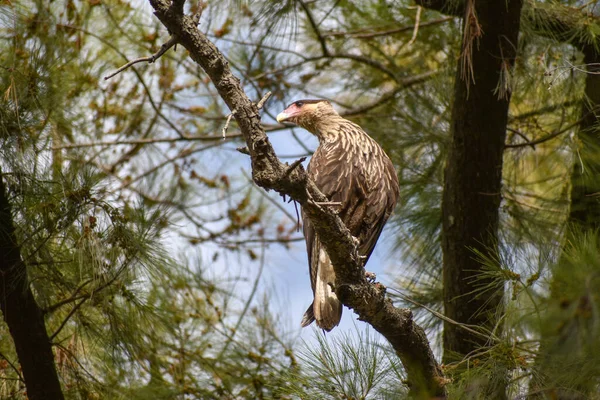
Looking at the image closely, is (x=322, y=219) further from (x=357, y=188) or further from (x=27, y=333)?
(x=27, y=333)

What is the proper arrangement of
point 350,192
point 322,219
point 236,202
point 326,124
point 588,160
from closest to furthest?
point 322,219 < point 350,192 < point 588,160 < point 326,124 < point 236,202

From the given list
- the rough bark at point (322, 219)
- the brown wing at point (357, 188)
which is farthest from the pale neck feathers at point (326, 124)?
the rough bark at point (322, 219)

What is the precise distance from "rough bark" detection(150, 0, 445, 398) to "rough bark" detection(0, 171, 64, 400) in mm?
1264

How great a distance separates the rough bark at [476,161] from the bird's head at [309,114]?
765 millimetres

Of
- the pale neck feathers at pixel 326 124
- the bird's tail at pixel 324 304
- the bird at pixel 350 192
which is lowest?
the bird's tail at pixel 324 304

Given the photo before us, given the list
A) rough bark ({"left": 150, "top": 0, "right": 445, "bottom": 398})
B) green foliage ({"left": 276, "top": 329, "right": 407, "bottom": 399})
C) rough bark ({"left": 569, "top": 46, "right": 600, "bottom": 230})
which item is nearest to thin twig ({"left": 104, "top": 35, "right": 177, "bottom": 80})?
rough bark ({"left": 150, "top": 0, "right": 445, "bottom": 398})

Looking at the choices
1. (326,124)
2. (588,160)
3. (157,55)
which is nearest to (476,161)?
(588,160)

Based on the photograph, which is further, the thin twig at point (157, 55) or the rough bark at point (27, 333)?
the rough bark at point (27, 333)

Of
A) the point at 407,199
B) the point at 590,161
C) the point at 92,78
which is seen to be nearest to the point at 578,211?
the point at 590,161

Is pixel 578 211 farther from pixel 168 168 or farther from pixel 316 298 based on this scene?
pixel 168 168

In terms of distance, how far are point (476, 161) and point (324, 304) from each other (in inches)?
43.8

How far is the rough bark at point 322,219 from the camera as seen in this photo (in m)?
2.23

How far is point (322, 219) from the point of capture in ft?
8.15

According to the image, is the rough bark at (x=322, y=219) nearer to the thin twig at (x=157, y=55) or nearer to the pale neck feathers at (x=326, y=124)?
the thin twig at (x=157, y=55)
